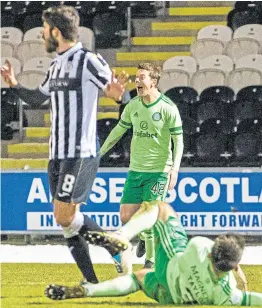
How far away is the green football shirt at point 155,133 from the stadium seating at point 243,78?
6.79 m

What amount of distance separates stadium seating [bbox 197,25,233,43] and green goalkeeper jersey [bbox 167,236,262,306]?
10.5 m

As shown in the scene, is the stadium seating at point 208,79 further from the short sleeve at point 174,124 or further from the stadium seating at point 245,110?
the short sleeve at point 174,124

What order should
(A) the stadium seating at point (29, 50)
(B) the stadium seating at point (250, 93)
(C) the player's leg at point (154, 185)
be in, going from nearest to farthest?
(C) the player's leg at point (154, 185) < (B) the stadium seating at point (250, 93) < (A) the stadium seating at point (29, 50)

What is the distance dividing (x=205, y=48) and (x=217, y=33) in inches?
12.1

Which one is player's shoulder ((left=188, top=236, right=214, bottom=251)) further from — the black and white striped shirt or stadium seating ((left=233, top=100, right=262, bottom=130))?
stadium seating ((left=233, top=100, right=262, bottom=130))

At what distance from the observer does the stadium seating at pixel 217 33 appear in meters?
18.0

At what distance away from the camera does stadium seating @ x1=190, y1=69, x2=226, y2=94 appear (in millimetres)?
17337

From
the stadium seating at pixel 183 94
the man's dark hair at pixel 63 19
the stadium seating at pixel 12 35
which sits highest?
the man's dark hair at pixel 63 19

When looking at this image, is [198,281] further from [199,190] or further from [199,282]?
[199,190]

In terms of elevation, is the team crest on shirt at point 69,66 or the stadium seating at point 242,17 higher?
the team crest on shirt at point 69,66

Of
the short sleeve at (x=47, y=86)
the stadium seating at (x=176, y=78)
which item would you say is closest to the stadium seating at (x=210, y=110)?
the stadium seating at (x=176, y=78)

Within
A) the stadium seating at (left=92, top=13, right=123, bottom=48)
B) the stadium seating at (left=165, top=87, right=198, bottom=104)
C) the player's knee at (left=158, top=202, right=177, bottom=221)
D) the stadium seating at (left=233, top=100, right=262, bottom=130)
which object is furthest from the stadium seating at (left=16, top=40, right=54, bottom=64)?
the player's knee at (left=158, top=202, right=177, bottom=221)

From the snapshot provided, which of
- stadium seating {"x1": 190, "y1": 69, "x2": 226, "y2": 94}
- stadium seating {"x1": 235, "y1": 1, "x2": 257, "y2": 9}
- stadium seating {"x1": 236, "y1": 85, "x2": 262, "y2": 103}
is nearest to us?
stadium seating {"x1": 236, "y1": 85, "x2": 262, "y2": 103}

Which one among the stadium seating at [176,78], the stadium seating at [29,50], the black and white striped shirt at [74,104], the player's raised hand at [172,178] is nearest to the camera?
the black and white striped shirt at [74,104]
